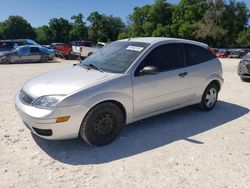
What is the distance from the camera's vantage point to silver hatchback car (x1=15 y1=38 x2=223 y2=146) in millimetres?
4004

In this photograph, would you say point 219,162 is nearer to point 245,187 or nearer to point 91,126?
point 245,187

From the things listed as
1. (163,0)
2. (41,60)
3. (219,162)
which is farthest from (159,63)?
(163,0)

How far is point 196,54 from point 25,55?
17131 mm

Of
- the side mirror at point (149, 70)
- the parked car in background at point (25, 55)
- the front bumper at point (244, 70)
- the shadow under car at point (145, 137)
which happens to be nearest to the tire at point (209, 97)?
the shadow under car at point (145, 137)

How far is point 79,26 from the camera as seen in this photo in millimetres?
72312

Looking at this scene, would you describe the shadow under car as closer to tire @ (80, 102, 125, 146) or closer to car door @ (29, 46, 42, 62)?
tire @ (80, 102, 125, 146)

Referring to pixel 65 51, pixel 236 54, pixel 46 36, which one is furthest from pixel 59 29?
pixel 65 51

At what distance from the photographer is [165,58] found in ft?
17.4

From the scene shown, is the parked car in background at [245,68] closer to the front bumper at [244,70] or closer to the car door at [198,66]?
the front bumper at [244,70]

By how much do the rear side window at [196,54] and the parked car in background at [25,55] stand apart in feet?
55.4

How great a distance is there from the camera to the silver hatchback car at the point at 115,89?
4.00m

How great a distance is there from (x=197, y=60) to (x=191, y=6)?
58.5 metres

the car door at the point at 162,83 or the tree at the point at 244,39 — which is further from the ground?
the car door at the point at 162,83

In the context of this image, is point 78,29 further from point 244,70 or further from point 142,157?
point 142,157
